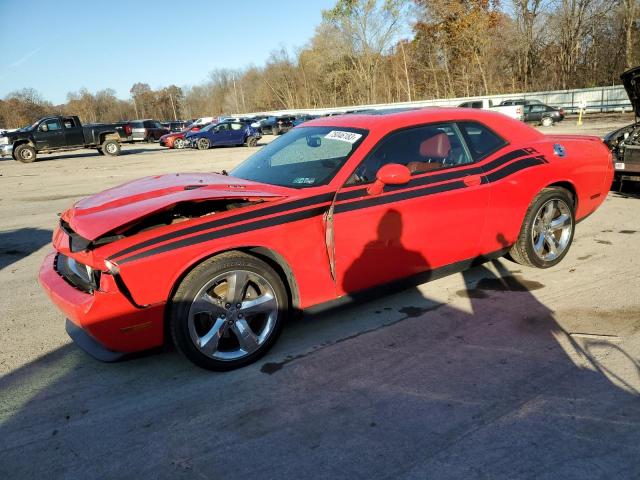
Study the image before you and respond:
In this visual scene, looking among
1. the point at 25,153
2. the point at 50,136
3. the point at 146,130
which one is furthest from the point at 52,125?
the point at 146,130

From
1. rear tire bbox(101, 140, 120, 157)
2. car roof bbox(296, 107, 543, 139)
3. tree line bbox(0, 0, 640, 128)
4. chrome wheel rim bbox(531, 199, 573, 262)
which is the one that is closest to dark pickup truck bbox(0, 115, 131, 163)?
rear tire bbox(101, 140, 120, 157)

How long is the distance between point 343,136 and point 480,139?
4.10 feet

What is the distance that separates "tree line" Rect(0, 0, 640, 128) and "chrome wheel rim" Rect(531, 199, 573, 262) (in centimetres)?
3701

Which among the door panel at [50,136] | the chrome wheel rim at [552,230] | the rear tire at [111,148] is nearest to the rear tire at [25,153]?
the door panel at [50,136]

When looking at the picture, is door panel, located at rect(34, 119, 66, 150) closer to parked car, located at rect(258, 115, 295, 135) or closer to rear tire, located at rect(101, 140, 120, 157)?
rear tire, located at rect(101, 140, 120, 157)

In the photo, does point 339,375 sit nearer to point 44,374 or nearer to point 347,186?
point 347,186

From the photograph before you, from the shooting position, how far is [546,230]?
4.62 m

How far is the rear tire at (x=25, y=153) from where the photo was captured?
74.8 ft

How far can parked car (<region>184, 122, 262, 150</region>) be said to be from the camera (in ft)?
88.2

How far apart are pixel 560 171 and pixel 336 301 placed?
2647mm

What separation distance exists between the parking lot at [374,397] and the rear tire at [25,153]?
22.2 m

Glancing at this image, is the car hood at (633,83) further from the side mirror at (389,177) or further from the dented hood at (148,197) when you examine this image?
the dented hood at (148,197)

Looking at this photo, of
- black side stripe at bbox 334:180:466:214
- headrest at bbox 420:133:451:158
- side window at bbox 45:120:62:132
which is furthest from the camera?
side window at bbox 45:120:62:132

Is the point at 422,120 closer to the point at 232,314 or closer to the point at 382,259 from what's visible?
the point at 382,259
